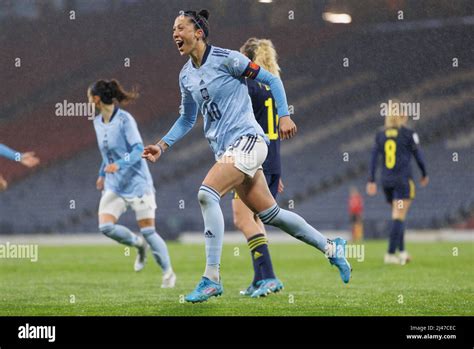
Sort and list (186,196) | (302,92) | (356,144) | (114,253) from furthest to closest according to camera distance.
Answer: (186,196) → (356,144) → (114,253) → (302,92)

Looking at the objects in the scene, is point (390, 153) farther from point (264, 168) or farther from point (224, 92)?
point (224, 92)

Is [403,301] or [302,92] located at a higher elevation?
[302,92]

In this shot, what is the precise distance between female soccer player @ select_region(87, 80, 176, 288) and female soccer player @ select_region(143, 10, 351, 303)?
85.1 inches

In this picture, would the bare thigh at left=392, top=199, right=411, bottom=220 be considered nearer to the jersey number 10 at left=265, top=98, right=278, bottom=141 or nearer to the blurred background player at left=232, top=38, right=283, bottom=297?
the blurred background player at left=232, top=38, right=283, bottom=297

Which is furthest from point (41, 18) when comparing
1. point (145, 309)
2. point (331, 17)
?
point (145, 309)

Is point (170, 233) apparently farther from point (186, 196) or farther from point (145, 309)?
point (145, 309)

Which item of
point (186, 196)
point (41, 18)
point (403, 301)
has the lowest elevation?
point (403, 301)

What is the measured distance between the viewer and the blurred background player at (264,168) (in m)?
7.57

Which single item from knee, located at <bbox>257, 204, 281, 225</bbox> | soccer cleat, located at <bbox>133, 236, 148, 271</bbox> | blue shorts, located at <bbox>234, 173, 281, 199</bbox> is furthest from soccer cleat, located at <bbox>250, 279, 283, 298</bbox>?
soccer cleat, located at <bbox>133, 236, 148, 271</bbox>

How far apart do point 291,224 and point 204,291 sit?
0.84 metres

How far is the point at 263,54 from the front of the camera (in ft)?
24.8

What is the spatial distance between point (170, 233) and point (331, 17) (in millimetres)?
12647

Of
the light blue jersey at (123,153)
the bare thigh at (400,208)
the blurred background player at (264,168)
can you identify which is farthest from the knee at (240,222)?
the bare thigh at (400,208)

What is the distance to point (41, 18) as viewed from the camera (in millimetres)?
9289
